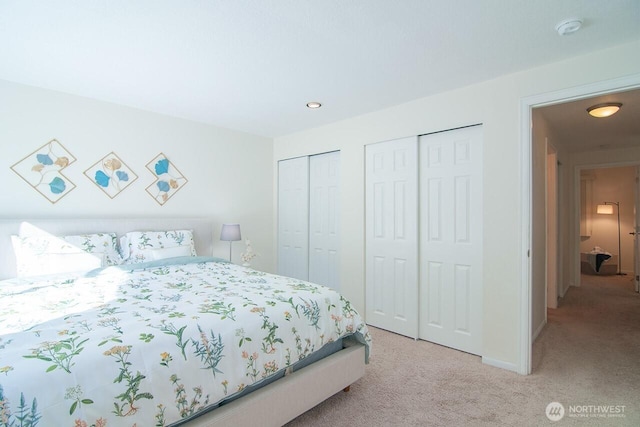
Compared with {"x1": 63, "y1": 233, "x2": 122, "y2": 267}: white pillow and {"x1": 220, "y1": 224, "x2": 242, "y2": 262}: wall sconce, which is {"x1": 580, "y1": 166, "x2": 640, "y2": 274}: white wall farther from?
{"x1": 63, "y1": 233, "x2": 122, "y2": 267}: white pillow

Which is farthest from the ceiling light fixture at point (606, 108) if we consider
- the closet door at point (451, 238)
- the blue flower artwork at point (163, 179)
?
the blue flower artwork at point (163, 179)

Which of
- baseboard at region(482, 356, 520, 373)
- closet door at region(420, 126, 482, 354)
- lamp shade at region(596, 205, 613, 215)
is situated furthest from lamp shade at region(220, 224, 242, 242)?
lamp shade at region(596, 205, 613, 215)

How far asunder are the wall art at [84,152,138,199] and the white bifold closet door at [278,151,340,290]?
192cm

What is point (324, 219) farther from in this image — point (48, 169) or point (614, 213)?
point (614, 213)

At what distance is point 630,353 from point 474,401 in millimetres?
1789

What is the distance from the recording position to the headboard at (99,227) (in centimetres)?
248

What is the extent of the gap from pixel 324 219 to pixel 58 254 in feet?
8.63

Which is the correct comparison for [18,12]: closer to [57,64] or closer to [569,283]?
[57,64]

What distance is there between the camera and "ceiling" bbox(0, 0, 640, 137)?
5.50 feet

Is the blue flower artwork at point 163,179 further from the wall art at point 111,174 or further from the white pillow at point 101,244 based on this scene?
the white pillow at point 101,244

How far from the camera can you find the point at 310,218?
13.6 feet

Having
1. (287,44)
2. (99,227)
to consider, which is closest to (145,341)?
(287,44)

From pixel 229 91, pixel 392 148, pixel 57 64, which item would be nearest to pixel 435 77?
pixel 392 148

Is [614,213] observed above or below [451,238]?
above
